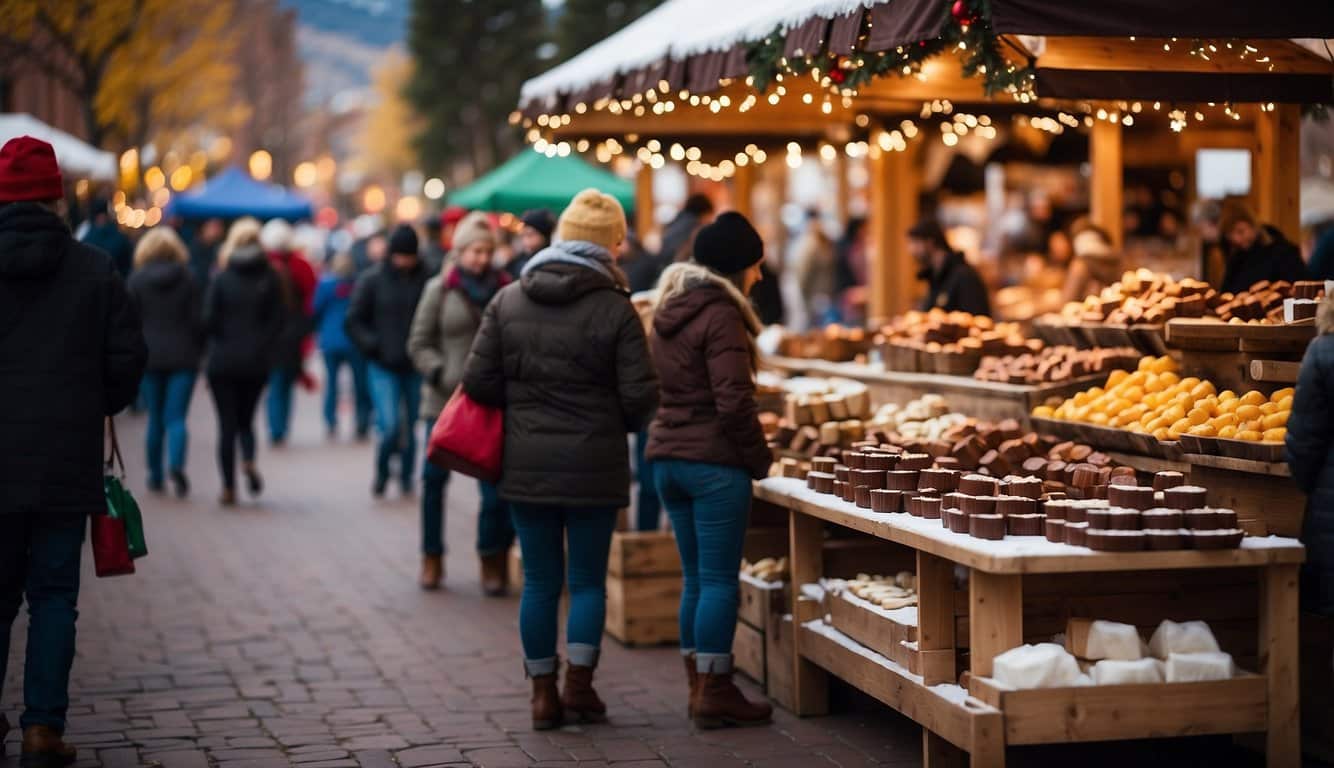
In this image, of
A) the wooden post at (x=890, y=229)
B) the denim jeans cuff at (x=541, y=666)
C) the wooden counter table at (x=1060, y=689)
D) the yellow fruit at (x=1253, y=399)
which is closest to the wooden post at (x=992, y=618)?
the wooden counter table at (x=1060, y=689)

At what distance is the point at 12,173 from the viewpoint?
20.4 ft

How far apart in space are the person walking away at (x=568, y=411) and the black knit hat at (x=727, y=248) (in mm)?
333

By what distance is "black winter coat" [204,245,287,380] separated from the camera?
13172 millimetres

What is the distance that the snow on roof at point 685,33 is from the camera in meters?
8.19

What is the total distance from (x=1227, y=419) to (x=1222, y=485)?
302 mm

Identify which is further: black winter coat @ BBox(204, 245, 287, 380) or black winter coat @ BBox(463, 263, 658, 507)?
black winter coat @ BBox(204, 245, 287, 380)

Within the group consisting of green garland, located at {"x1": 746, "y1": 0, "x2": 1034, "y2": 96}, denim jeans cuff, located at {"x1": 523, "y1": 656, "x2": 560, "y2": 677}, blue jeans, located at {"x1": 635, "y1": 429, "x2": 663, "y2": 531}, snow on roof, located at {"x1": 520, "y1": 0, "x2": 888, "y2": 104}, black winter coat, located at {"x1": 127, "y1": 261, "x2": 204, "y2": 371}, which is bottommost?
denim jeans cuff, located at {"x1": 523, "y1": 656, "x2": 560, "y2": 677}

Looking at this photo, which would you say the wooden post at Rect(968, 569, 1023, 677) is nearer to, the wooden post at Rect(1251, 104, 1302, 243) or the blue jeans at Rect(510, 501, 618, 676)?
the blue jeans at Rect(510, 501, 618, 676)

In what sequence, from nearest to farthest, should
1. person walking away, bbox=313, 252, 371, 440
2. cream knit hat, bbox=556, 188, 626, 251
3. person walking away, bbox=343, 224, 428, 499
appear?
cream knit hat, bbox=556, 188, 626, 251
person walking away, bbox=343, 224, 428, 499
person walking away, bbox=313, 252, 371, 440

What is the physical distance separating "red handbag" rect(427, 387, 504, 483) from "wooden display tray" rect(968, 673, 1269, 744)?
2.15 meters

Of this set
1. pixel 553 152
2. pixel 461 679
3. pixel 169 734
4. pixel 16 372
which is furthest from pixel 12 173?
pixel 553 152

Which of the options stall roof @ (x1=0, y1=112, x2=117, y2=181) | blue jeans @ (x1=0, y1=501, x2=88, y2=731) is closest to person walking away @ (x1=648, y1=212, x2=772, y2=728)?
blue jeans @ (x1=0, y1=501, x2=88, y2=731)

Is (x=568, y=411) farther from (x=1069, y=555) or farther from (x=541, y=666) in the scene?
(x=1069, y=555)

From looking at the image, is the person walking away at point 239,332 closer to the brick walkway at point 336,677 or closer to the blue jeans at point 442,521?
the brick walkway at point 336,677
